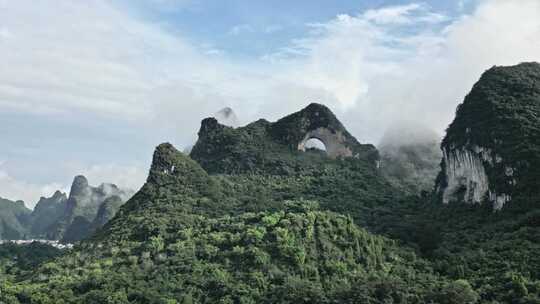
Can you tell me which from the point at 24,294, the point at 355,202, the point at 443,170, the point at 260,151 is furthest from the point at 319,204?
the point at 24,294

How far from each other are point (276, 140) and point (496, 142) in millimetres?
29136

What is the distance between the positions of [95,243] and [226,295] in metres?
15.7

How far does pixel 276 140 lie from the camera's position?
248 feet

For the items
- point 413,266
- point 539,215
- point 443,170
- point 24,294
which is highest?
point 443,170

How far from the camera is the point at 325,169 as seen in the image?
7050 centimetres

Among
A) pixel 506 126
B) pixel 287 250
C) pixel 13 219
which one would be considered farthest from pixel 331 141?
pixel 13 219

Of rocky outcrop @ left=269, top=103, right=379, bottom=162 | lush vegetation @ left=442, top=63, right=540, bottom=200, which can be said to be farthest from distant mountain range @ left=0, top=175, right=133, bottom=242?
lush vegetation @ left=442, top=63, right=540, bottom=200

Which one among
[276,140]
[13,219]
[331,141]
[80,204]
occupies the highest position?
[331,141]

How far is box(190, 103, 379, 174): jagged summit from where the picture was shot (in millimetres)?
71625

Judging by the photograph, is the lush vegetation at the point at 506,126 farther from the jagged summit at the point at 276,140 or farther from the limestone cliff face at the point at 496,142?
the jagged summit at the point at 276,140

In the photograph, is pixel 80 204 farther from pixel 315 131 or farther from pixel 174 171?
pixel 174 171

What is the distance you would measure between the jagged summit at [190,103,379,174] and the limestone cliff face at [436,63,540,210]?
57.8 feet

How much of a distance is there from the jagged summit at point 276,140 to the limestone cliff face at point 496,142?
1761cm

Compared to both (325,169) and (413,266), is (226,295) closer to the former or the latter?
(413,266)
